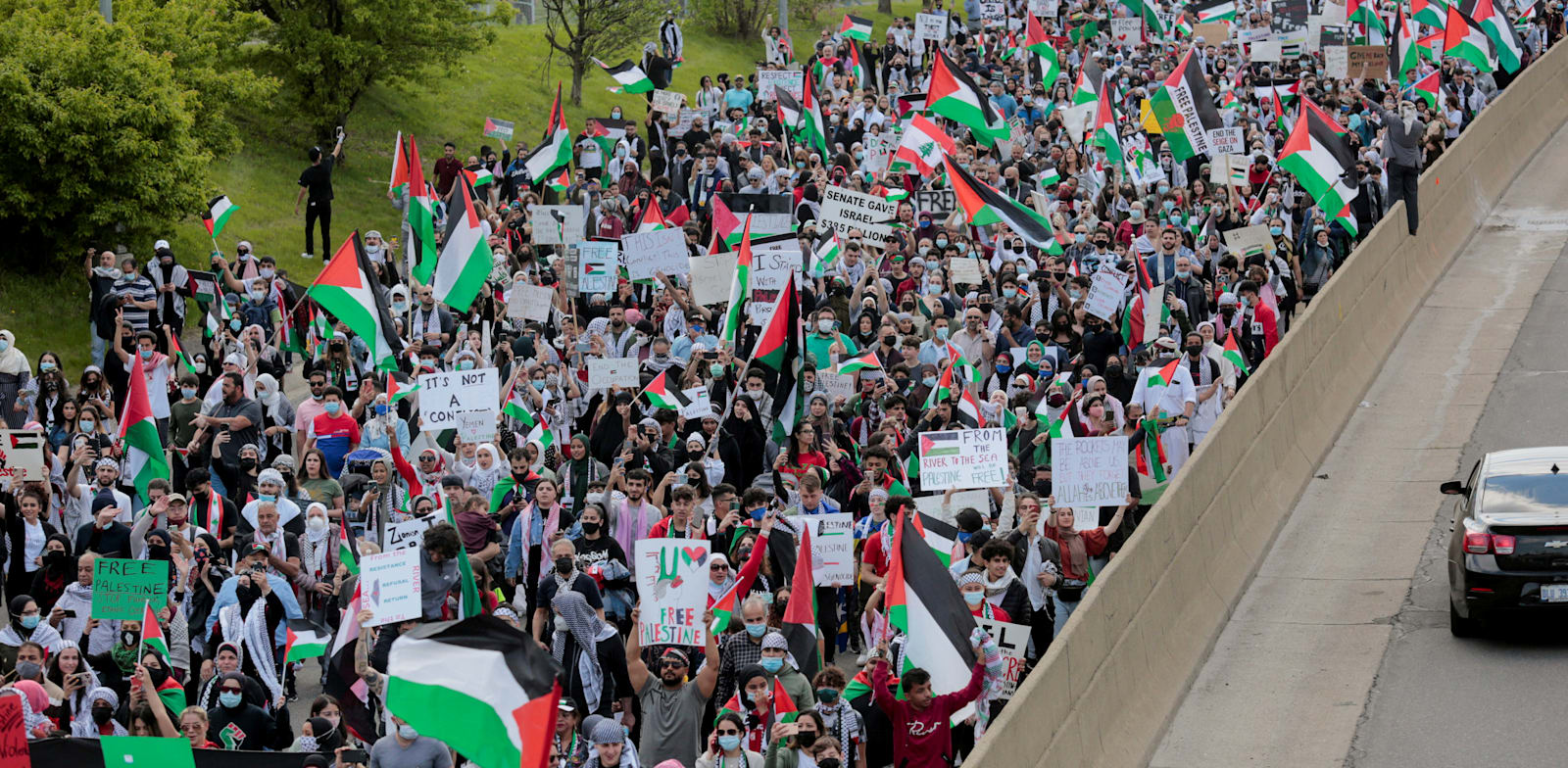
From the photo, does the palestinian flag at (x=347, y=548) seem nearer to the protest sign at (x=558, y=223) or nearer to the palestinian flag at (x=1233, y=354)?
the palestinian flag at (x=1233, y=354)

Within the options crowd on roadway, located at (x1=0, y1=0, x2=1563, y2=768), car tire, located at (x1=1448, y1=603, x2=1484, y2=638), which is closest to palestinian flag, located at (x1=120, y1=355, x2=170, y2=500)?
crowd on roadway, located at (x1=0, y1=0, x2=1563, y2=768)

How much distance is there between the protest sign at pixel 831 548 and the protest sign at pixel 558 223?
405 inches

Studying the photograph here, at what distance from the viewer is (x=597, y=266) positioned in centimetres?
2173

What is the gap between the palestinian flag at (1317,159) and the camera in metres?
22.7

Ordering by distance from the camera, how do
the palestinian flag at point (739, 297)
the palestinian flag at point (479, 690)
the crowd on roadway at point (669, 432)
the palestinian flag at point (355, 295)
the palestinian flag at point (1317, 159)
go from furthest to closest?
the palestinian flag at point (1317, 159) < the palestinian flag at point (739, 297) < the palestinian flag at point (355, 295) < the crowd on roadway at point (669, 432) < the palestinian flag at point (479, 690)

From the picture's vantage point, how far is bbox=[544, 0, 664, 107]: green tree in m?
40.0

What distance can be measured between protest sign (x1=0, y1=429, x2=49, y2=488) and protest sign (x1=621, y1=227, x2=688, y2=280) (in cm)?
683

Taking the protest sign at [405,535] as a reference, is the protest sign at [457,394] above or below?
above

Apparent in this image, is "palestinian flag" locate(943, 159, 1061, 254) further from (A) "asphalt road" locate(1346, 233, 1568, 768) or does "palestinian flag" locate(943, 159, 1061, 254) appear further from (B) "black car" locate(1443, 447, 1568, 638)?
(B) "black car" locate(1443, 447, 1568, 638)

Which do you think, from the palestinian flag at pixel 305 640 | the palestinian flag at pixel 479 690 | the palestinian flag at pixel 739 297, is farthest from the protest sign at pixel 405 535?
the palestinian flag at pixel 739 297

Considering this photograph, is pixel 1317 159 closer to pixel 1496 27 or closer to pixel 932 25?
pixel 1496 27

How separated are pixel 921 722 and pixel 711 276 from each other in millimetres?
10266

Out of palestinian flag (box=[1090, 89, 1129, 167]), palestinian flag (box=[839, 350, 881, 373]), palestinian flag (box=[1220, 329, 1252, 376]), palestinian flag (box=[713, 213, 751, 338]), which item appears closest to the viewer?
palestinian flag (box=[839, 350, 881, 373])

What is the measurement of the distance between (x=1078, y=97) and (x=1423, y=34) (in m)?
10.5
